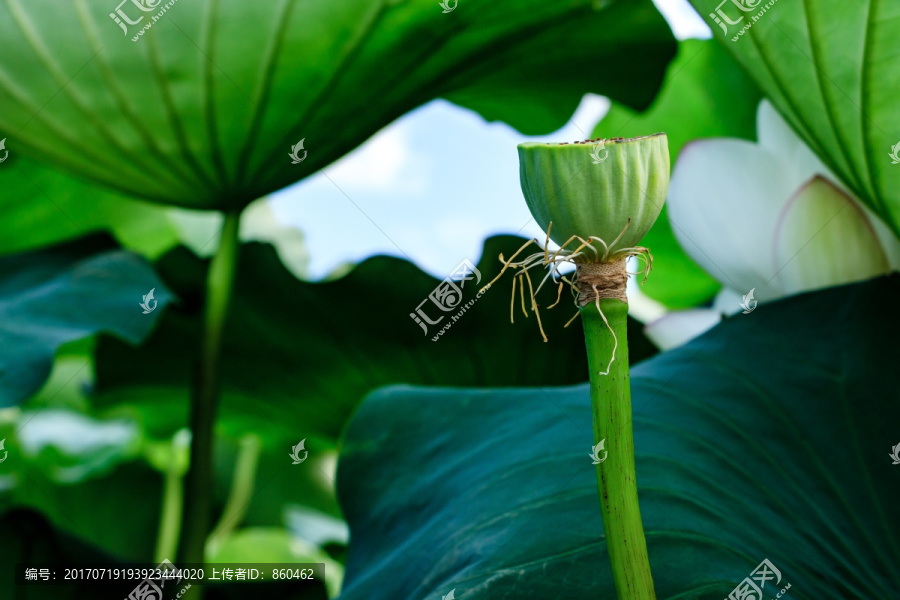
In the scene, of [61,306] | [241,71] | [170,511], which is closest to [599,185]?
[241,71]

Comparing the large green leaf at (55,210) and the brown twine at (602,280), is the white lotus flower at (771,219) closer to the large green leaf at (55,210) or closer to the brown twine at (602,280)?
the brown twine at (602,280)

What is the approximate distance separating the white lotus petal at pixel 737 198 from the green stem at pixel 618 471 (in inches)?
10.5

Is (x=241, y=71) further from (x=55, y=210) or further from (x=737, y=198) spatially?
(x=55, y=210)

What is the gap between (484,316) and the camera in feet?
1.82

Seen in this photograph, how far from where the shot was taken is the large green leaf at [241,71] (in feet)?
1.30

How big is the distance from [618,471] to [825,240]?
272mm

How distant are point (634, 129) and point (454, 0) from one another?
0.26 m

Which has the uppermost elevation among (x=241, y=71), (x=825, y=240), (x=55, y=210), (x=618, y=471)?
(x=55, y=210)

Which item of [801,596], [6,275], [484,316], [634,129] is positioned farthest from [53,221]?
[801,596]

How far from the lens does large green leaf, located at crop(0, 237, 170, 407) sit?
1.37 ft

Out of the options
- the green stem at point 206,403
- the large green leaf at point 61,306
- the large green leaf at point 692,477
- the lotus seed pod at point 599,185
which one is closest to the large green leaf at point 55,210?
the large green leaf at point 61,306

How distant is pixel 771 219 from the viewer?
1.25 ft

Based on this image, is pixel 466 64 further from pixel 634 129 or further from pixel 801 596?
pixel 801 596

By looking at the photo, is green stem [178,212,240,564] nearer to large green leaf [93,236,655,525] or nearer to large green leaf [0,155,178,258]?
large green leaf [93,236,655,525]
